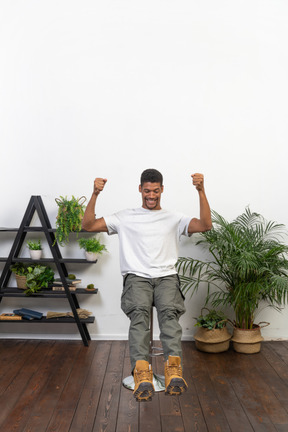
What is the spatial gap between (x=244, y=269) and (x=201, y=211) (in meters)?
0.83

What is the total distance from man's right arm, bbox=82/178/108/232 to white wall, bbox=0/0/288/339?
124 centimetres

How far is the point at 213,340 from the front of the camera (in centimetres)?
414

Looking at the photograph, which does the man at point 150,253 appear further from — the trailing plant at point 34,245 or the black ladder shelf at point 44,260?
the trailing plant at point 34,245

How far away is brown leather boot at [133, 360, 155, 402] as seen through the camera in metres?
2.56

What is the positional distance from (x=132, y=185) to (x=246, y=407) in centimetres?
217

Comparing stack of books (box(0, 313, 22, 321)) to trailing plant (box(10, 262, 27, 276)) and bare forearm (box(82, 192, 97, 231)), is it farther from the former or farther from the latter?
bare forearm (box(82, 192, 97, 231))

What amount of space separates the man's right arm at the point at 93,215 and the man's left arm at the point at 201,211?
0.56 m

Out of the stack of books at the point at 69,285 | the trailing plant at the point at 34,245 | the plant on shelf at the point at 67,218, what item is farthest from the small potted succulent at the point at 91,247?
the trailing plant at the point at 34,245

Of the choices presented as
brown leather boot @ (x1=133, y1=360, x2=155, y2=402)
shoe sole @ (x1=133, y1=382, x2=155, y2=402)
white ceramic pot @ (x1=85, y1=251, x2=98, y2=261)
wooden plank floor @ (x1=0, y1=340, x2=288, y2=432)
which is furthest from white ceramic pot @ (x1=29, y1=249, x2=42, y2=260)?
shoe sole @ (x1=133, y1=382, x2=155, y2=402)

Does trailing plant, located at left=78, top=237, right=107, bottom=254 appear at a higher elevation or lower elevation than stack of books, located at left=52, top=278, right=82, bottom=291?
higher

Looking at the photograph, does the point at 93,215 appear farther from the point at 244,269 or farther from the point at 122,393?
the point at 244,269

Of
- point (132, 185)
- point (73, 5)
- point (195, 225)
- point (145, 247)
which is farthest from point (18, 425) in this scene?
point (73, 5)

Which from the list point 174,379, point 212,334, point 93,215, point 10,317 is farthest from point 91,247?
point 174,379

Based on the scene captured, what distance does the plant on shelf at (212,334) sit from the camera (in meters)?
4.15
